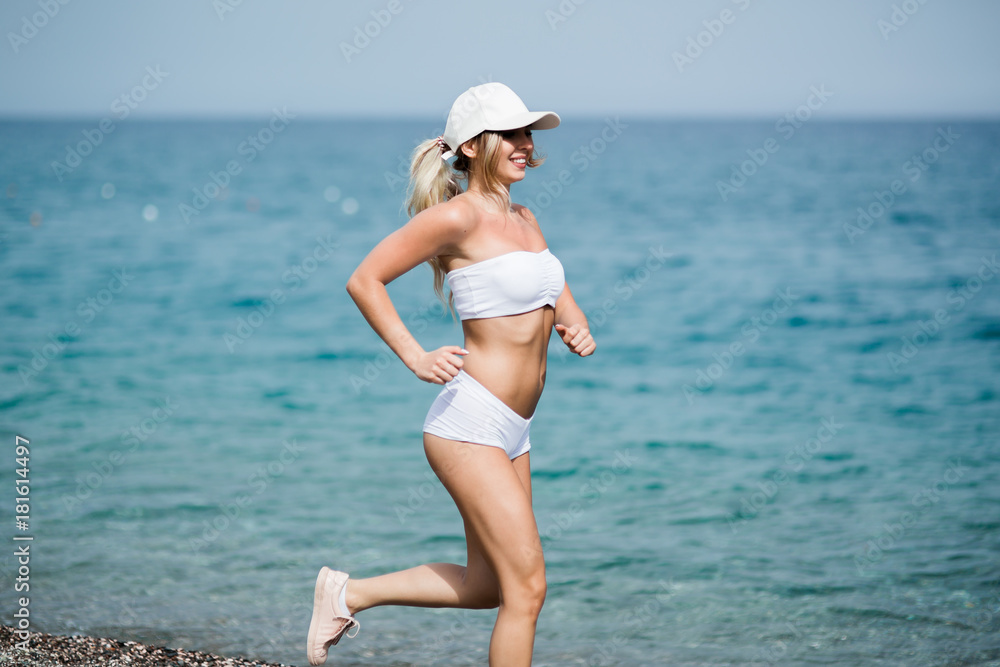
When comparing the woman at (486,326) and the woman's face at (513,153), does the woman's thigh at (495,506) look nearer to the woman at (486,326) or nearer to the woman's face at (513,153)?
the woman at (486,326)

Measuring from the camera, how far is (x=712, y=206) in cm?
4200

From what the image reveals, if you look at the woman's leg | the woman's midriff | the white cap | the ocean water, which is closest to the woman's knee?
the woman's leg

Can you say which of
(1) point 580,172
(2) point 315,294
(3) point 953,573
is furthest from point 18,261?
(1) point 580,172

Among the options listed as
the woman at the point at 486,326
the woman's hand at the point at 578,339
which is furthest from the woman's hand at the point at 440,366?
the woman's hand at the point at 578,339

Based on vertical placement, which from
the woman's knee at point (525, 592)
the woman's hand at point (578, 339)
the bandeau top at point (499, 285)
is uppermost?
the bandeau top at point (499, 285)

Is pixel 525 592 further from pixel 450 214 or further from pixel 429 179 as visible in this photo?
pixel 429 179

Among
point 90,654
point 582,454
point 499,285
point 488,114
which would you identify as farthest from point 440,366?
point 582,454

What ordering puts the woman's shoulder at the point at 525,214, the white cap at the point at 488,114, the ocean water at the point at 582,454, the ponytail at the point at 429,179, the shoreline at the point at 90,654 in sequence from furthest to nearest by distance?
1. the ocean water at the point at 582,454
2. the shoreline at the point at 90,654
3. the woman's shoulder at the point at 525,214
4. the ponytail at the point at 429,179
5. the white cap at the point at 488,114

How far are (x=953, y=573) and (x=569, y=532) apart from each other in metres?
2.84

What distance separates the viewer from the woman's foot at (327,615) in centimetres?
400

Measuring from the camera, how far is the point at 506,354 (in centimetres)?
360

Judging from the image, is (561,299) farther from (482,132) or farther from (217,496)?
(217,496)

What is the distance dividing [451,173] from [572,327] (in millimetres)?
765

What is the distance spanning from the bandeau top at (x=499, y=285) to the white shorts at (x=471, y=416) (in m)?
0.26
